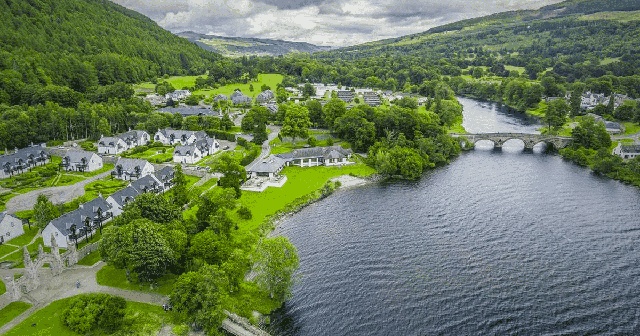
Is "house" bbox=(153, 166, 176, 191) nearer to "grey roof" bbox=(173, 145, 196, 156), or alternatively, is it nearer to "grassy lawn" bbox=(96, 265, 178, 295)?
"grey roof" bbox=(173, 145, 196, 156)

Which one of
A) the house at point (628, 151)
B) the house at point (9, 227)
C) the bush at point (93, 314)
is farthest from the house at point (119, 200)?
the house at point (628, 151)

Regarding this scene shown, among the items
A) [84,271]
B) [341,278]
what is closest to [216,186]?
[84,271]

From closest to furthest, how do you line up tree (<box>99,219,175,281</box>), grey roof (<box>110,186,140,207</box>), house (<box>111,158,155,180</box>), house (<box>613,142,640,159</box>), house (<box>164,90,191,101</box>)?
tree (<box>99,219,175,281</box>)
grey roof (<box>110,186,140,207</box>)
house (<box>111,158,155,180</box>)
house (<box>613,142,640,159</box>)
house (<box>164,90,191,101</box>)

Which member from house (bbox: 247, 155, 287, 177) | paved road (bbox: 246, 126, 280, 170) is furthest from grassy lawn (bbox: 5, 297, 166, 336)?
paved road (bbox: 246, 126, 280, 170)

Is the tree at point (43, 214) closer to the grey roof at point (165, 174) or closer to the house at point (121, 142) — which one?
the grey roof at point (165, 174)

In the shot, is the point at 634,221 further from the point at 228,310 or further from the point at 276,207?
the point at 228,310

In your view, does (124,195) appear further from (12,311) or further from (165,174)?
(12,311)

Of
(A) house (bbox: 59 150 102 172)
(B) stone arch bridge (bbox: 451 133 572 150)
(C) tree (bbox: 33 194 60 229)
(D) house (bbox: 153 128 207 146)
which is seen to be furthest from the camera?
(B) stone arch bridge (bbox: 451 133 572 150)
